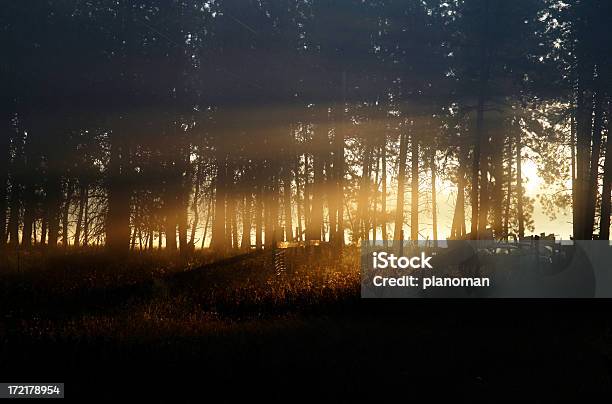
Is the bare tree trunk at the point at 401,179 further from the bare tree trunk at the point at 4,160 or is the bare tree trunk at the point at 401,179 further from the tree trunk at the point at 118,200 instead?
the bare tree trunk at the point at 4,160

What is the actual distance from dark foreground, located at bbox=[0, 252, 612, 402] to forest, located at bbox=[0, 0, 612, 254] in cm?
773

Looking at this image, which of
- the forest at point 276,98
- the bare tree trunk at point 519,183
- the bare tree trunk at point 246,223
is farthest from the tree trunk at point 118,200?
the bare tree trunk at point 519,183

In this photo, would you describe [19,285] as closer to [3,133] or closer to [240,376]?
[240,376]

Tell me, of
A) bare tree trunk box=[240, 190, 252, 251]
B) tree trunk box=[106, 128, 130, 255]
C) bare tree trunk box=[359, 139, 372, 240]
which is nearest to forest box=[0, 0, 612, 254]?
tree trunk box=[106, 128, 130, 255]

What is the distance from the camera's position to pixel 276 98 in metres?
28.7

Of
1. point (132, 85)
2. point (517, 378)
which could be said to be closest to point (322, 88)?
point (132, 85)

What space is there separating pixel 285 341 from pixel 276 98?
20346 mm

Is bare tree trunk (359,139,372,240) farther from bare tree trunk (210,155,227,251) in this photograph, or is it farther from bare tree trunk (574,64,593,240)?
bare tree trunk (574,64,593,240)

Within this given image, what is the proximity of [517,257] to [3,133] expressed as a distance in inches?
756

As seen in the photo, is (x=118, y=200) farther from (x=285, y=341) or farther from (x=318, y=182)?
(x=285, y=341)

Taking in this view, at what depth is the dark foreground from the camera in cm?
739

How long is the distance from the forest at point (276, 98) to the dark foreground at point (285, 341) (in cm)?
773

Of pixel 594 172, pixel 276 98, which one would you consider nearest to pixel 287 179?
pixel 276 98

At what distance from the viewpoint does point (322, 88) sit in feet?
89.6
